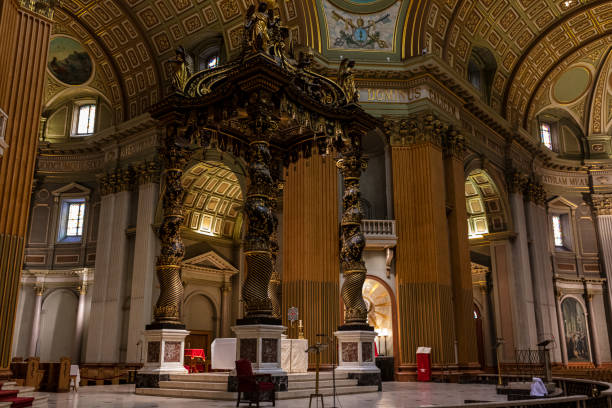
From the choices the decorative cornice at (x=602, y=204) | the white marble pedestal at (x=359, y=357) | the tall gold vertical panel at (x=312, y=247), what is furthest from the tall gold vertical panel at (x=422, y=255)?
the decorative cornice at (x=602, y=204)

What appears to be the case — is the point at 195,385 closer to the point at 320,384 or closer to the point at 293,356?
the point at 320,384

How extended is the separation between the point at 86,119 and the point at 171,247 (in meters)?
16.2

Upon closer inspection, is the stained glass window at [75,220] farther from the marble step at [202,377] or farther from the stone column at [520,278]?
the stone column at [520,278]

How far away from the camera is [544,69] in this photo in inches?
1003

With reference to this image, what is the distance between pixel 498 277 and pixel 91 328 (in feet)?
51.0

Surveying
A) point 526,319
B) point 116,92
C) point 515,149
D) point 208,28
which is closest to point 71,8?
point 116,92

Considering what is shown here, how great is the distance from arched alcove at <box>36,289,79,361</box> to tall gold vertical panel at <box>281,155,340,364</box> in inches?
422

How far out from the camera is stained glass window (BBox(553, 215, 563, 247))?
26.7 metres

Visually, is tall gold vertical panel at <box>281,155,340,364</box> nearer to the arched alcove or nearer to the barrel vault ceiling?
the barrel vault ceiling

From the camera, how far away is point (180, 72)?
36.8 ft

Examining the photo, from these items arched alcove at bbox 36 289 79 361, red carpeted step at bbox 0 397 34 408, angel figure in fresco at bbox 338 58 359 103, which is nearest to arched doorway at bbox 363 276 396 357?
angel figure in fresco at bbox 338 58 359 103

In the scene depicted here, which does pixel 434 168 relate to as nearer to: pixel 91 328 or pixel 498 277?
pixel 498 277

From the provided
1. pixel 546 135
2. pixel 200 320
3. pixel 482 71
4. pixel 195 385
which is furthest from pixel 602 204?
pixel 195 385

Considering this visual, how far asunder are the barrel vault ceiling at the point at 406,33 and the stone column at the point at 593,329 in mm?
8416
